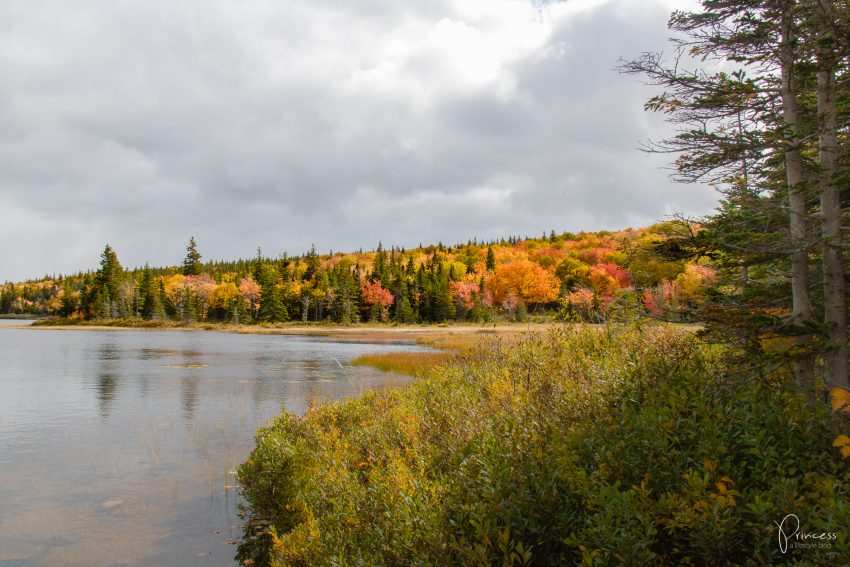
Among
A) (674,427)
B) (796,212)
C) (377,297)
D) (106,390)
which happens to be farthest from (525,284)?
(674,427)

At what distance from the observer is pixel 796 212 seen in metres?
7.04

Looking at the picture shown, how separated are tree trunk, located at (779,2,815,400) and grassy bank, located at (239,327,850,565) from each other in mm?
462

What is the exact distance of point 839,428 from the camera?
5.12 metres

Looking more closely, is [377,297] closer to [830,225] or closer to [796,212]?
[796,212]

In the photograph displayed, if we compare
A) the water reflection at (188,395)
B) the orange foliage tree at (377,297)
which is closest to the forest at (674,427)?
the water reflection at (188,395)

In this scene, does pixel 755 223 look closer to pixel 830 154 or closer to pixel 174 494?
pixel 830 154

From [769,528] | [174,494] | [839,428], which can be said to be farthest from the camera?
[174,494]

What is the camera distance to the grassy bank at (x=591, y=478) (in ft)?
13.2

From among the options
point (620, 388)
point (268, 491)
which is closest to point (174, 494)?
point (268, 491)

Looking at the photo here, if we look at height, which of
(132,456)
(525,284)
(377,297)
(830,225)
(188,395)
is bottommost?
(132,456)

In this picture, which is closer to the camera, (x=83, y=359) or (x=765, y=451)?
(x=765, y=451)

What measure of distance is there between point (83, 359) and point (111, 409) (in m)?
22.6

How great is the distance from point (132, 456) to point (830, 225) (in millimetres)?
16061

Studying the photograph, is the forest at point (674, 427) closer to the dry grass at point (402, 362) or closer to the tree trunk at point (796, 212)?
the tree trunk at point (796, 212)
